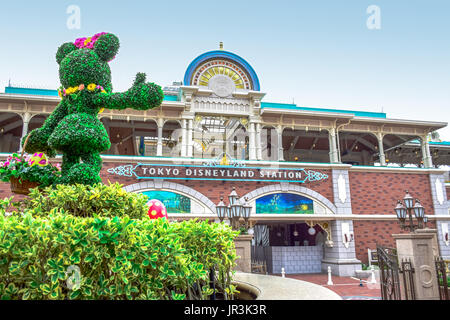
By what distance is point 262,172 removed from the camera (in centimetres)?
1659

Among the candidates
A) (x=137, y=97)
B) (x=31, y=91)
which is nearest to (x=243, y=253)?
(x=137, y=97)

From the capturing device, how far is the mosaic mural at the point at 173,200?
15.4 metres

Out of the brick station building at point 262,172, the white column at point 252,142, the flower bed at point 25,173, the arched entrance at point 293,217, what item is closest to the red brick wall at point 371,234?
the brick station building at point 262,172

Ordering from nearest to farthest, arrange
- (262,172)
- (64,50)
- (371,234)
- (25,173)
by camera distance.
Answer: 1. (25,173)
2. (64,50)
3. (262,172)
4. (371,234)

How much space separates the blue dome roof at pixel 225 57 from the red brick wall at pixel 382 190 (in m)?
7.67

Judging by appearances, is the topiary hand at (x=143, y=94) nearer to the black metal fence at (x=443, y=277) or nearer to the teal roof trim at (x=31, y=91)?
the black metal fence at (x=443, y=277)

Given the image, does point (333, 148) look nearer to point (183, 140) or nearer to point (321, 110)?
point (321, 110)

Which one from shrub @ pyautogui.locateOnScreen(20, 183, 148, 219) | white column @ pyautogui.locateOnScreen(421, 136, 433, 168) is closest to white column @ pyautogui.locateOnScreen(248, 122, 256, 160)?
white column @ pyautogui.locateOnScreen(421, 136, 433, 168)

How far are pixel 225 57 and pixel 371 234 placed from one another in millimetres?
12679

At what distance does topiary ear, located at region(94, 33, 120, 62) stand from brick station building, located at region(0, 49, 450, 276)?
32.8 feet

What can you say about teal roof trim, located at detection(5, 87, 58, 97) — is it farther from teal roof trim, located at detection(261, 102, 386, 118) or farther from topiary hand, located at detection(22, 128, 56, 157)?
topiary hand, located at detection(22, 128, 56, 157)

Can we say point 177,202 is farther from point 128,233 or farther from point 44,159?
point 128,233

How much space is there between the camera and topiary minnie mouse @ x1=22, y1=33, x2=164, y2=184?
4996 mm
